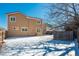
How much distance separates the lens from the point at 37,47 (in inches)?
201

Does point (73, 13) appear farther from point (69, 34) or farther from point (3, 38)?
point (3, 38)

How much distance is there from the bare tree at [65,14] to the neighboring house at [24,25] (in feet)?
0.71

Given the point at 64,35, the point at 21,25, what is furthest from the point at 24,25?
the point at 64,35

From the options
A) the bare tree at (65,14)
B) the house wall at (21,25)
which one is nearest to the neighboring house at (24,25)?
the house wall at (21,25)

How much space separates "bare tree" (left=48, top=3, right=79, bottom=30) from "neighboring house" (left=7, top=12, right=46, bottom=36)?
8.5 inches

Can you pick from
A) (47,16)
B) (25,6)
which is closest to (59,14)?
(47,16)

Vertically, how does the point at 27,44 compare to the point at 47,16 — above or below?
below

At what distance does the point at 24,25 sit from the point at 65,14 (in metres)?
0.60

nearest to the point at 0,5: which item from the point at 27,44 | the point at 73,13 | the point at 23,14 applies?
the point at 23,14

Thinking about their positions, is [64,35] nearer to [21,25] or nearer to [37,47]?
[37,47]

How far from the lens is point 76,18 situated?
510 centimetres

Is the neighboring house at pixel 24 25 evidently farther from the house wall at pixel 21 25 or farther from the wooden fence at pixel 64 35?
the wooden fence at pixel 64 35

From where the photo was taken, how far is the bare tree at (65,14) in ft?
16.7

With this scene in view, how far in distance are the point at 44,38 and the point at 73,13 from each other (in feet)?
1.77
